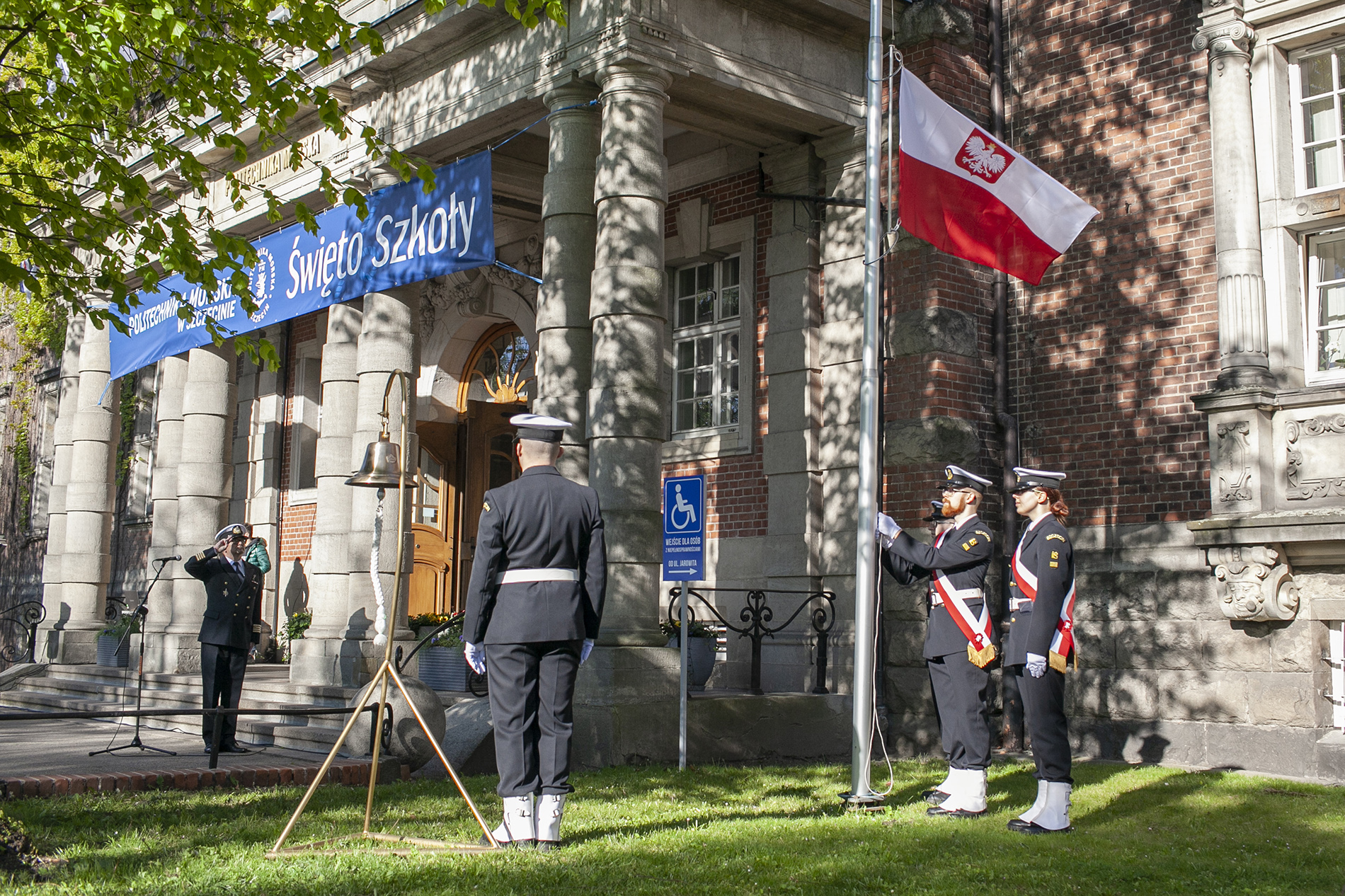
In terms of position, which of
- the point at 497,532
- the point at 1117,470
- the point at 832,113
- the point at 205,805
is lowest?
the point at 205,805

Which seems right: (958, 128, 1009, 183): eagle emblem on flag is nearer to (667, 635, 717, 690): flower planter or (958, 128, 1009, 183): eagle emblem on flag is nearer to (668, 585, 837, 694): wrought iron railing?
(668, 585, 837, 694): wrought iron railing

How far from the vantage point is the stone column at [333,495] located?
13.6 meters

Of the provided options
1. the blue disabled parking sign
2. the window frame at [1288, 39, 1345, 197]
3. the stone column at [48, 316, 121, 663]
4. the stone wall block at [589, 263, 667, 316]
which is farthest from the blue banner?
the window frame at [1288, 39, 1345, 197]

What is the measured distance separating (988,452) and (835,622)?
7.15ft

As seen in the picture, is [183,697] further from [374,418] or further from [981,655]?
[981,655]

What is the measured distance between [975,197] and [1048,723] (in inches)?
158

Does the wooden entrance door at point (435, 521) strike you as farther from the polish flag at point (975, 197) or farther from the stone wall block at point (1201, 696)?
the polish flag at point (975, 197)

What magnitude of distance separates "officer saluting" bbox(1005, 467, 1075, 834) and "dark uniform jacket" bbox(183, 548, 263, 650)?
662 cm

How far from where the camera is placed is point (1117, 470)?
11.3 meters

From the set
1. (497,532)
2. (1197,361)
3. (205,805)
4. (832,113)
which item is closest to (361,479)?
(205,805)

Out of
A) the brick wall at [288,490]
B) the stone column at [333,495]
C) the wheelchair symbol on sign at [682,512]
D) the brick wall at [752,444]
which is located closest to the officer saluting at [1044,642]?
the wheelchair symbol on sign at [682,512]

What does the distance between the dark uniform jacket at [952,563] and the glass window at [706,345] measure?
6382 millimetres

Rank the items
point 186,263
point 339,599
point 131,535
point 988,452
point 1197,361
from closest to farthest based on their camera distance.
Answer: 1. point 186,263
2. point 1197,361
3. point 988,452
4. point 339,599
5. point 131,535

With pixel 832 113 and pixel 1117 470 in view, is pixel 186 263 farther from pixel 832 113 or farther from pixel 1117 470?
pixel 1117 470
